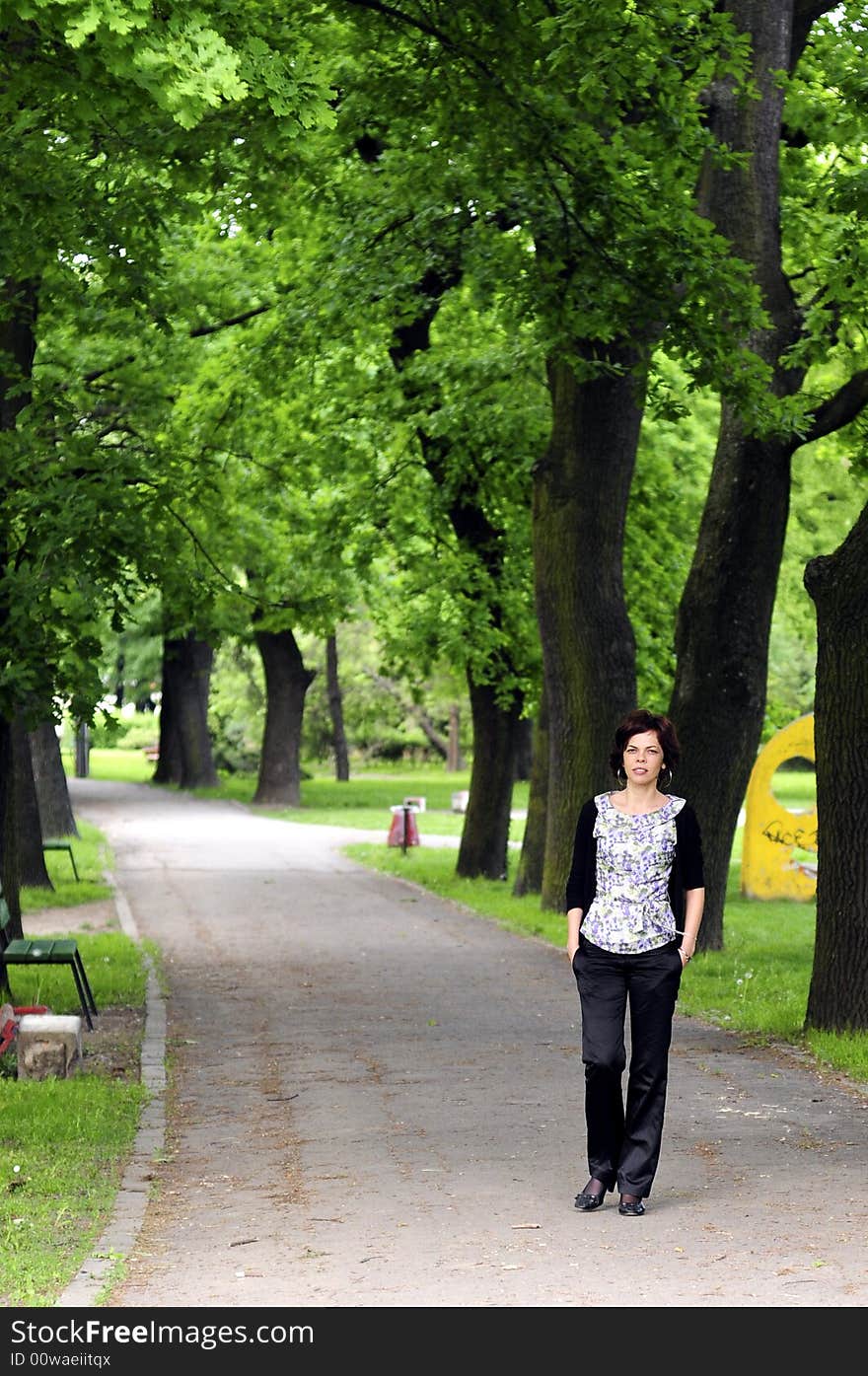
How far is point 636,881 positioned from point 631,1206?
1192 millimetres

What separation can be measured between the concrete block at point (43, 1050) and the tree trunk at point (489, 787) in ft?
49.3

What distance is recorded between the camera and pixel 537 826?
2386cm

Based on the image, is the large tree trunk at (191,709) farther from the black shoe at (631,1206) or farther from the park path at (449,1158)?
the black shoe at (631,1206)

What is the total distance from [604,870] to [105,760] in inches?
3146

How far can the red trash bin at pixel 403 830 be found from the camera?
31859 millimetres

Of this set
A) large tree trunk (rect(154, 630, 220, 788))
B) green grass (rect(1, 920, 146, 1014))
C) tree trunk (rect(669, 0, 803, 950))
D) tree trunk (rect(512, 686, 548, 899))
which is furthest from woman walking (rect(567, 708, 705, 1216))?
large tree trunk (rect(154, 630, 220, 788))

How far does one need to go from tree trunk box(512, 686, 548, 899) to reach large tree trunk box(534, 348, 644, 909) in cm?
395

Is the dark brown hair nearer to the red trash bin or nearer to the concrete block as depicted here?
the concrete block

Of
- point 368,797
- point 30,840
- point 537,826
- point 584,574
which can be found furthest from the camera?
point 368,797

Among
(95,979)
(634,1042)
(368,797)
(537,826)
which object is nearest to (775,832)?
(537,826)

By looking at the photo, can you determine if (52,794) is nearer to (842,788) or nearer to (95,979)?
(95,979)
